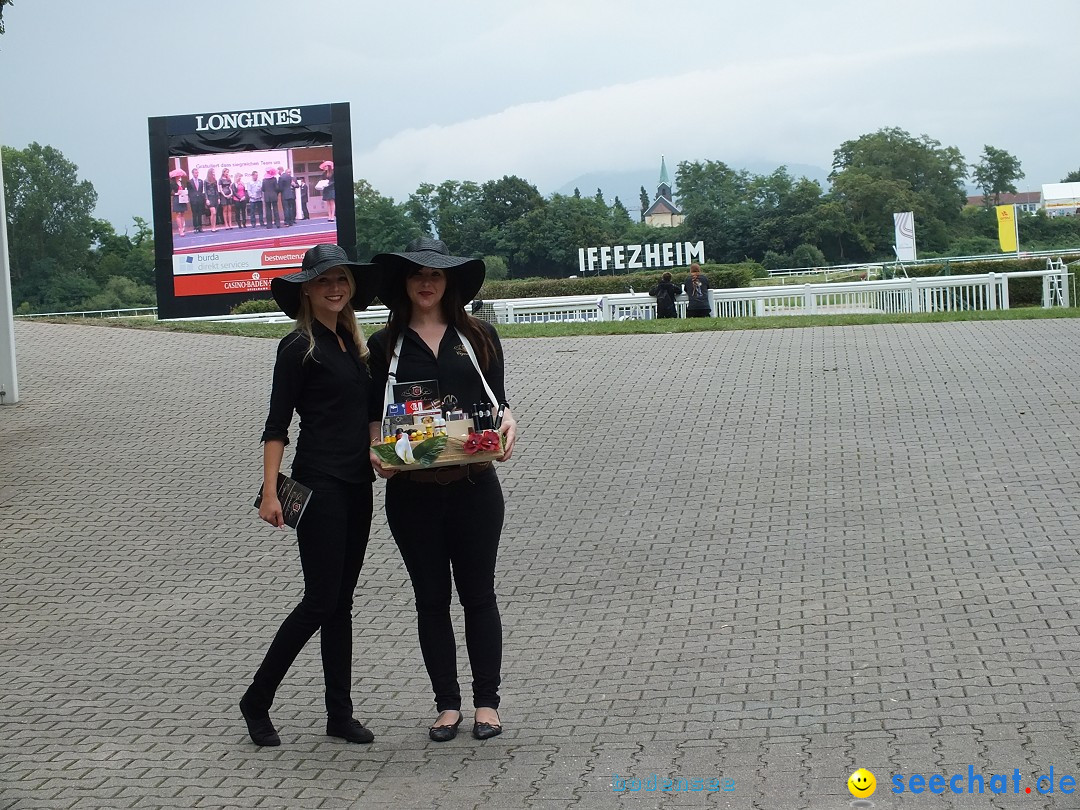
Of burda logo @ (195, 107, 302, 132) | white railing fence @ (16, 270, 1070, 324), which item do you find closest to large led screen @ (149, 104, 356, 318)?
burda logo @ (195, 107, 302, 132)

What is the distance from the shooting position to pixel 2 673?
6.59 m

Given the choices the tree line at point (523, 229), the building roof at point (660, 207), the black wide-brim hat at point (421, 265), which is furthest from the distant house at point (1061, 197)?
the black wide-brim hat at point (421, 265)

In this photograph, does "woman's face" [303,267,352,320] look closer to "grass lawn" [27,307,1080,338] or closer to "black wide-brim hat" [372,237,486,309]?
"black wide-brim hat" [372,237,486,309]

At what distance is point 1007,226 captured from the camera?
47.5 metres

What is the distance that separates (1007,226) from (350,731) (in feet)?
153

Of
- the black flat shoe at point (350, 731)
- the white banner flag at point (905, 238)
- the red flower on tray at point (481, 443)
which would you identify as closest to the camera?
the red flower on tray at point (481, 443)

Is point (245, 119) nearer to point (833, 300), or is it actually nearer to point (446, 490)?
point (833, 300)

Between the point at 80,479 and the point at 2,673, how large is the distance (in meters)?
4.81

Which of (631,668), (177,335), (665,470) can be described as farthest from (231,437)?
(177,335)

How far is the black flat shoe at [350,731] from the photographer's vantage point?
5.20 metres

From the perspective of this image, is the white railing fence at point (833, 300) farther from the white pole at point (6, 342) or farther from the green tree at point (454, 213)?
the green tree at point (454, 213)

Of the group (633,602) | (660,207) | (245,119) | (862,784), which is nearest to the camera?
(862,784)

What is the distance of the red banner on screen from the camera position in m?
28.3

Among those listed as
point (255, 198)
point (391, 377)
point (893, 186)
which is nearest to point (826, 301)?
point (255, 198)
